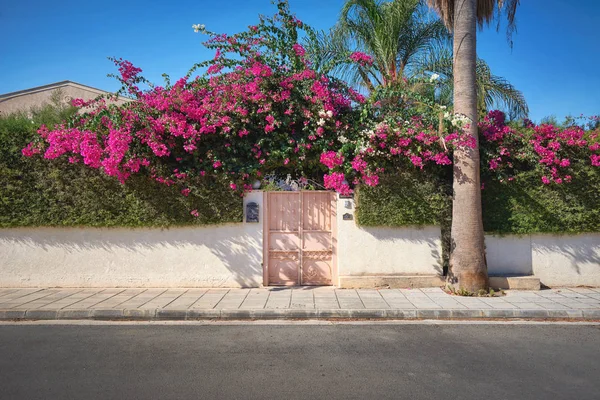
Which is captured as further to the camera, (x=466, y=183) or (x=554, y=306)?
(x=466, y=183)

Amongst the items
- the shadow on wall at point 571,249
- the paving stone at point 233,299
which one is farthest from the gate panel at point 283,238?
the shadow on wall at point 571,249

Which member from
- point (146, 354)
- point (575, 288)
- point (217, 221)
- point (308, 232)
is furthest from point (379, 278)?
point (146, 354)

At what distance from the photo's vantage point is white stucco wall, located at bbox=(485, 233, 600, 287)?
31.1ft

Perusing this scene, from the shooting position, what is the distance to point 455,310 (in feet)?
23.9

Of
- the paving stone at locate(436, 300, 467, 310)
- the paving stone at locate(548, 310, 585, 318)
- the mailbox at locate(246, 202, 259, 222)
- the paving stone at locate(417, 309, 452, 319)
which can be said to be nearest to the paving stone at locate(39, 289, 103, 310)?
the mailbox at locate(246, 202, 259, 222)

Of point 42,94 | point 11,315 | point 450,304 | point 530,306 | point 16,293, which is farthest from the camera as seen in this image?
point 42,94

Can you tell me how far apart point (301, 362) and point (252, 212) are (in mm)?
5005

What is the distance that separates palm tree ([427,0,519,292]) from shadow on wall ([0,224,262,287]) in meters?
4.31

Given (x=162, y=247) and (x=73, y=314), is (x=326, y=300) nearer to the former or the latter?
(x=162, y=247)

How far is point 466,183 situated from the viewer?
8.64 m

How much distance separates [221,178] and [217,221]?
978mm

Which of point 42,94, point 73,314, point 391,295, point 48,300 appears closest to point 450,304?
point 391,295

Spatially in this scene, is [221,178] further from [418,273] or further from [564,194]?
[564,194]

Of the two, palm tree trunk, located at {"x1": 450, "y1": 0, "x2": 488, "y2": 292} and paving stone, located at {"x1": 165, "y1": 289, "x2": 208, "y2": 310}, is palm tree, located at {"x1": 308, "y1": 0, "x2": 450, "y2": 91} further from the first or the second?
paving stone, located at {"x1": 165, "y1": 289, "x2": 208, "y2": 310}
